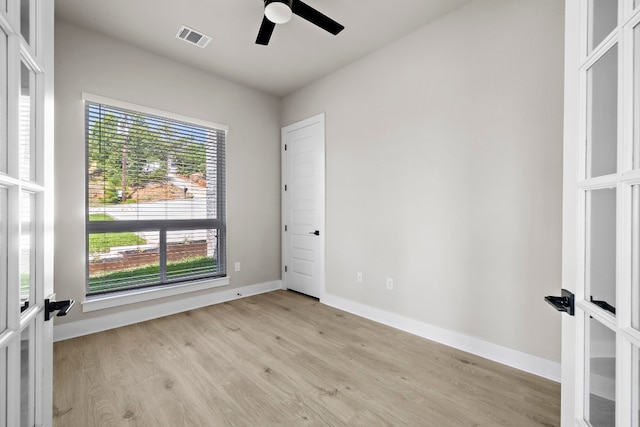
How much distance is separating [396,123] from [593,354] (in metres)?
2.46

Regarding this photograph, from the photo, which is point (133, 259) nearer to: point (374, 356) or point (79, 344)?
point (79, 344)

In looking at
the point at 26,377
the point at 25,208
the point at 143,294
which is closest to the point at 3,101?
the point at 25,208

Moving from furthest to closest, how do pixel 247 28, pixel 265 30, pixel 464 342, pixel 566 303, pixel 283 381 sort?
pixel 247 28, pixel 464 342, pixel 265 30, pixel 283 381, pixel 566 303

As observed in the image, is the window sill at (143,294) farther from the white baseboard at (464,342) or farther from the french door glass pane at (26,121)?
the french door glass pane at (26,121)

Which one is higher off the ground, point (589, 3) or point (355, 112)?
point (355, 112)

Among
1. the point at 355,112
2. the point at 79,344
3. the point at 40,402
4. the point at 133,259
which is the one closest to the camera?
the point at 40,402

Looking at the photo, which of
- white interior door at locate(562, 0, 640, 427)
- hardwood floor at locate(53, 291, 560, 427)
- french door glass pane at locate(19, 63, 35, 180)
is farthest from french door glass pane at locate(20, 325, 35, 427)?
white interior door at locate(562, 0, 640, 427)

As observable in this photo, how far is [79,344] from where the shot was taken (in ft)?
8.07

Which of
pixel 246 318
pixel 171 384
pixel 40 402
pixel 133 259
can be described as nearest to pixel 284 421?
pixel 171 384

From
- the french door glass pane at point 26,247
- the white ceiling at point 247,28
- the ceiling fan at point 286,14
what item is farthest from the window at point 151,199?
the french door glass pane at point 26,247

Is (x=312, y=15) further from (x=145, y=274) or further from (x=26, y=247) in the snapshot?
(x=145, y=274)

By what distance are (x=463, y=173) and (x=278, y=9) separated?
1906 mm

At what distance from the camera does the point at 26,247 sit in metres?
0.79

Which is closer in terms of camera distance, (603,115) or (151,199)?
(603,115)
